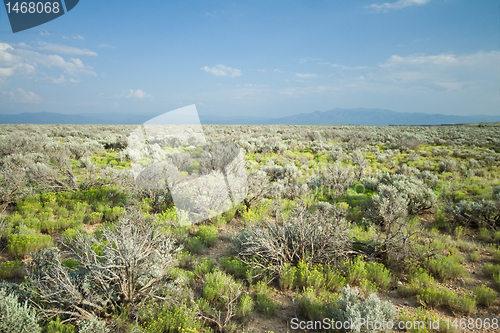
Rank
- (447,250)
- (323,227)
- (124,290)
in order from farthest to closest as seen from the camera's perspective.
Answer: (447,250)
(323,227)
(124,290)

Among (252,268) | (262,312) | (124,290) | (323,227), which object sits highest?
(323,227)

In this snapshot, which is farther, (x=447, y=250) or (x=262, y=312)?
(x=447, y=250)

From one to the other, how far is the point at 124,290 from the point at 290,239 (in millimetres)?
3217

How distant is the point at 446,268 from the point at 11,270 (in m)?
8.10

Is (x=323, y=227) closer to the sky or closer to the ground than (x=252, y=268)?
closer to the sky

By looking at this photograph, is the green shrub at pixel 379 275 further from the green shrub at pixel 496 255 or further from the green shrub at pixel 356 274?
the green shrub at pixel 496 255

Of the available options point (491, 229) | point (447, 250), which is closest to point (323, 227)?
point (447, 250)

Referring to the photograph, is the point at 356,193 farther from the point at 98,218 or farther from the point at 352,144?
the point at 352,144

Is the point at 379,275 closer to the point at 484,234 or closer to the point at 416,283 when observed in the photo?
the point at 416,283

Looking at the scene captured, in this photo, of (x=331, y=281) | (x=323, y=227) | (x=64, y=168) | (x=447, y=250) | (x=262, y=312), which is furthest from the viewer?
(x=64, y=168)

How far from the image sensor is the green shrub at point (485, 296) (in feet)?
12.9

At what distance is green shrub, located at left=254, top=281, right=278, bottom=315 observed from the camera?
385 cm

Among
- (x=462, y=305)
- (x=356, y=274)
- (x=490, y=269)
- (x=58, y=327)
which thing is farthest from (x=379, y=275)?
(x=58, y=327)

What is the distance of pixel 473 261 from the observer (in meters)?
5.26
